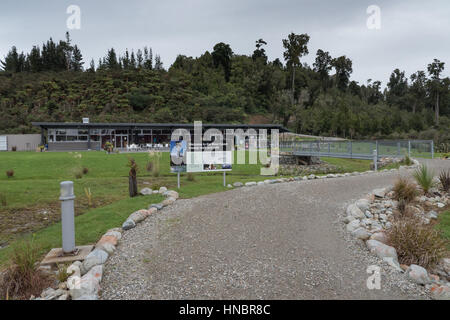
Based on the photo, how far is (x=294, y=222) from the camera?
594cm

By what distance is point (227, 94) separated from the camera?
65.8 metres

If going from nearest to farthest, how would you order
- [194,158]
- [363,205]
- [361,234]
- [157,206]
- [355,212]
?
1. [361,234]
2. [355,212]
3. [363,205]
4. [157,206]
5. [194,158]

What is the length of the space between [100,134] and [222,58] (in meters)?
60.2

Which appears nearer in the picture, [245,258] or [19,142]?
[245,258]

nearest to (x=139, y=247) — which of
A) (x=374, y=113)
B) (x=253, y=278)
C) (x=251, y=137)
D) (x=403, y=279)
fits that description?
(x=253, y=278)

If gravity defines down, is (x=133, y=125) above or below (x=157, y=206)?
above

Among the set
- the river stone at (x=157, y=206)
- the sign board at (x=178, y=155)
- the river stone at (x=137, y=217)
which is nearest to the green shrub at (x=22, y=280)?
the river stone at (x=137, y=217)

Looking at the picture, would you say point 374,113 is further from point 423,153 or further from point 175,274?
point 175,274

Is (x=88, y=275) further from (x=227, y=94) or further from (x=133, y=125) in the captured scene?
(x=227, y=94)

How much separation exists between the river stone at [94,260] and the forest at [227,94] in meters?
43.4

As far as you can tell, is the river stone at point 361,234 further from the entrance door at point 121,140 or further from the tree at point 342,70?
the tree at point 342,70

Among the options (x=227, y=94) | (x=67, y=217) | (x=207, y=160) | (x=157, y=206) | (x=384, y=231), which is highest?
(x=227, y=94)

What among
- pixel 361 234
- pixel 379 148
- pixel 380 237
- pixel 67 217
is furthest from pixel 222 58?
pixel 67 217

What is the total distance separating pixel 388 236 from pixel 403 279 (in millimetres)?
1280
